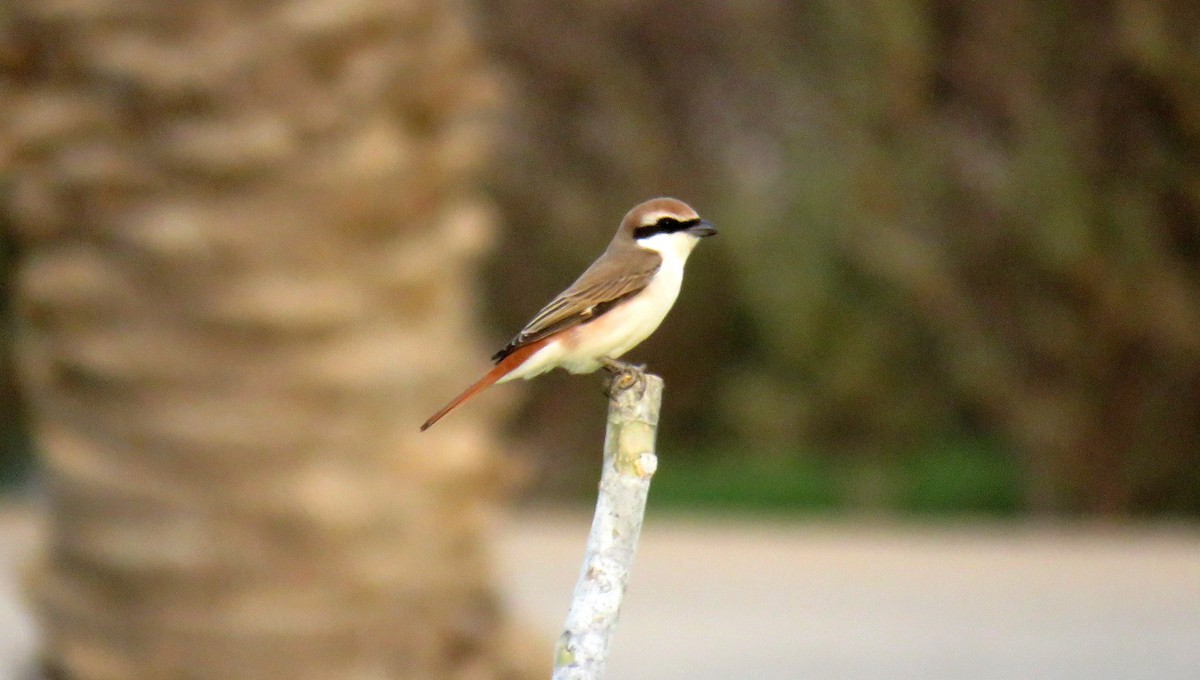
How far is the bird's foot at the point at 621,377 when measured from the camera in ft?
7.33

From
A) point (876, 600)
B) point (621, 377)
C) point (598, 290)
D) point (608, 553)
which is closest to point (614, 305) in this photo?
point (598, 290)

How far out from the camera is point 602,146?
15.7 meters

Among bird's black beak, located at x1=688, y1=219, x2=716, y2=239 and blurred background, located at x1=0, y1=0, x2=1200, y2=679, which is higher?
blurred background, located at x1=0, y1=0, x2=1200, y2=679

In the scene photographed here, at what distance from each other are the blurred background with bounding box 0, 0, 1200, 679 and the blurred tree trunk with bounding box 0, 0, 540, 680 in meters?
0.01

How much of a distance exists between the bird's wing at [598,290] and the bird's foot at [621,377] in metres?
0.09

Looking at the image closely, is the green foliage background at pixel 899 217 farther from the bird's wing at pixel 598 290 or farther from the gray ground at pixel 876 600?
the bird's wing at pixel 598 290

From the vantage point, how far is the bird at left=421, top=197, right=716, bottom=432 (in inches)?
99.7

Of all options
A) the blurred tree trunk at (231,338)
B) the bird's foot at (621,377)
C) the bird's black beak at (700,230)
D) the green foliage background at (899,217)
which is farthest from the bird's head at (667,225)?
the green foliage background at (899,217)

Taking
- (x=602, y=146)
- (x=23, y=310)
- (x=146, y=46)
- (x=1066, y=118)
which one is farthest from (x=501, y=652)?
(x=602, y=146)

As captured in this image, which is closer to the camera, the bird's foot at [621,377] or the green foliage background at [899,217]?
the bird's foot at [621,377]

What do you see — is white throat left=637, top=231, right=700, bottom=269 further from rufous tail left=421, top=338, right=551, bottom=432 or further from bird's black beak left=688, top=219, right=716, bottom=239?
rufous tail left=421, top=338, right=551, bottom=432

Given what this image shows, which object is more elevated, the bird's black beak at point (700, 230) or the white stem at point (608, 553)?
the bird's black beak at point (700, 230)

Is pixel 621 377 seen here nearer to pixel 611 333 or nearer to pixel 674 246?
pixel 611 333

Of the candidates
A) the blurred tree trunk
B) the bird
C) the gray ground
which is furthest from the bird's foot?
the gray ground
